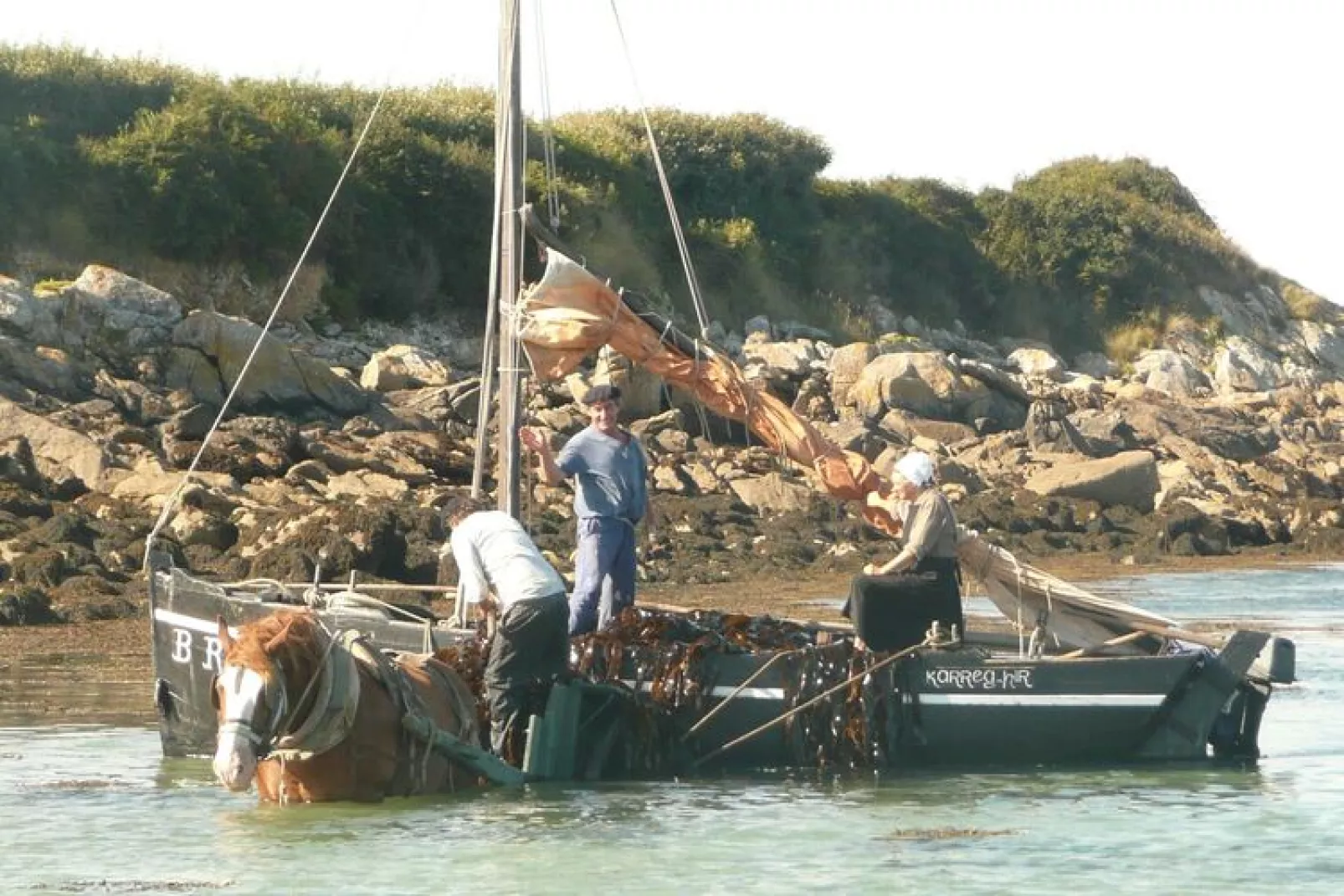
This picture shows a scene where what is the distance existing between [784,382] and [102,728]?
1027 inches

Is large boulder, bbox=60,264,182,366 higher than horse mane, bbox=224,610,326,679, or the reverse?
large boulder, bbox=60,264,182,366

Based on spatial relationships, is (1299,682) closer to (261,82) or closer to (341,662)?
(341,662)

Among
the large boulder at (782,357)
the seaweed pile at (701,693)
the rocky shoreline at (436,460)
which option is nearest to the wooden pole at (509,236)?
the seaweed pile at (701,693)

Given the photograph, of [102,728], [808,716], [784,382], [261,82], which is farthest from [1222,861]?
[261,82]

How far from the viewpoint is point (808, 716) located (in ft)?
45.8

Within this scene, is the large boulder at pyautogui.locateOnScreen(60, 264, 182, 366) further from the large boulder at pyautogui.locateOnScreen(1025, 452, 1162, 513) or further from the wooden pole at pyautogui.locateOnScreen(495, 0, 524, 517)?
the wooden pole at pyautogui.locateOnScreen(495, 0, 524, 517)

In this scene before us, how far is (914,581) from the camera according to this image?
556 inches

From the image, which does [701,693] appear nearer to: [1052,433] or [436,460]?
[436,460]

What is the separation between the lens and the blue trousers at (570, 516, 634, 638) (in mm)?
14477

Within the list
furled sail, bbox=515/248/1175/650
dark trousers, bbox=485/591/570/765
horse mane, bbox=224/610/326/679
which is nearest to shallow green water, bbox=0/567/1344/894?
dark trousers, bbox=485/591/570/765

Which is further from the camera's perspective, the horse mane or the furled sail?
the furled sail

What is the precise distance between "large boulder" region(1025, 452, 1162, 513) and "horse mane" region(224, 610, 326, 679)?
83.2ft

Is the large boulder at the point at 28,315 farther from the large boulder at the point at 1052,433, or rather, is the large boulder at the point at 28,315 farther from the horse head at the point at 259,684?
the horse head at the point at 259,684

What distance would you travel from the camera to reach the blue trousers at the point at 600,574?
1448 cm
